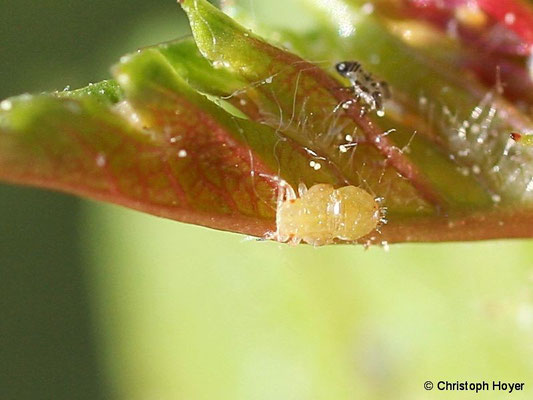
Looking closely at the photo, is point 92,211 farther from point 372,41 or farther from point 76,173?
point 76,173

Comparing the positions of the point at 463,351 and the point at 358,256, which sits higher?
the point at 358,256

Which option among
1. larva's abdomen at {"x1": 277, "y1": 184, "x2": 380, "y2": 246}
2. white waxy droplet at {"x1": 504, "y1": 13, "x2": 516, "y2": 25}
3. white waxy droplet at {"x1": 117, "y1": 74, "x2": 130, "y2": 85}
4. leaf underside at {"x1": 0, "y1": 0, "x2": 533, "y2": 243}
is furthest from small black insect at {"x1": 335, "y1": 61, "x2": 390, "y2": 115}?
white waxy droplet at {"x1": 117, "y1": 74, "x2": 130, "y2": 85}

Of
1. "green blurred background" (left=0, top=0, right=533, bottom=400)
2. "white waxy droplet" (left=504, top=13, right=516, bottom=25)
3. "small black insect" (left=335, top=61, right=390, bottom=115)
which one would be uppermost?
"white waxy droplet" (left=504, top=13, right=516, bottom=25)

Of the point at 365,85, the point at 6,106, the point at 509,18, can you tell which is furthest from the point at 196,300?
the point at 6,106

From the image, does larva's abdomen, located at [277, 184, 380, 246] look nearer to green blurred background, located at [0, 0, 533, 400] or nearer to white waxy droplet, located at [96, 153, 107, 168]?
white waxy droplet, located at [96, 153, 107, 168]

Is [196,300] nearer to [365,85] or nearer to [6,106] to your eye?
[365,85]

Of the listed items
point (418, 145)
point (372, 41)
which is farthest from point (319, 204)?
point (372, 41)

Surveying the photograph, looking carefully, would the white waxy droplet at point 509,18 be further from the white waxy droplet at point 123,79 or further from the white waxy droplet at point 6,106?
the white waxy droplet at point 6,106
